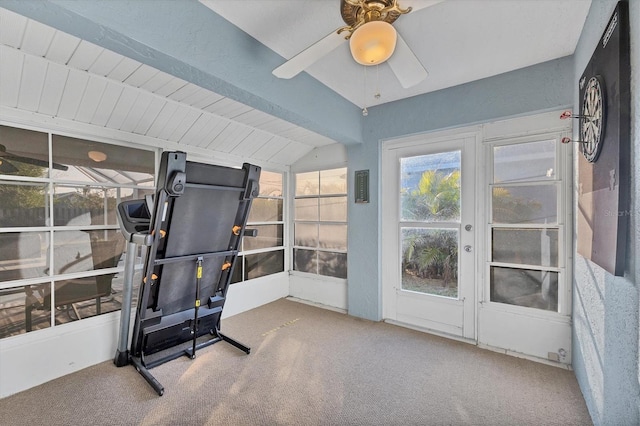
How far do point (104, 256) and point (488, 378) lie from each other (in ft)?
11.1

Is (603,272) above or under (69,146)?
under

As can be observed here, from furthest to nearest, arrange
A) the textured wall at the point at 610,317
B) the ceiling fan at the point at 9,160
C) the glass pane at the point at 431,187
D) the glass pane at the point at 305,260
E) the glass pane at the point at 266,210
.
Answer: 1. the glass pane at the point at 305,260
2. the glass pane at the point at 266,210
3. the glass pane at the point at 431,187
4. the ceiling fan at the point at 9,160
5. the textured wall at the point at 610,317

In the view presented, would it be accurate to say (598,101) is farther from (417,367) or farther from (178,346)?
(178,346)

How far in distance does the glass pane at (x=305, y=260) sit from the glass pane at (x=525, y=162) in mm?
2443

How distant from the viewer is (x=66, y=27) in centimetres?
135

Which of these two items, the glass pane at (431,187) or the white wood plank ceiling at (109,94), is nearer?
the white wood plank ceiling at (109,94)

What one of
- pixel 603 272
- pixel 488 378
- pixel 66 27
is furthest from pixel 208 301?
pixel 603 272

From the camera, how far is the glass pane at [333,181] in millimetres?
3787

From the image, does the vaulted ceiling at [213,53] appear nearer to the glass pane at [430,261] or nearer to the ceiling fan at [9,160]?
the ceiling fan at [9,160]

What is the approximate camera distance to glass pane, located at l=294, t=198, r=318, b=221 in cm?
408

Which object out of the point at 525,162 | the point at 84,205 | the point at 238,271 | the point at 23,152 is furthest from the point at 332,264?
the point at 23,152

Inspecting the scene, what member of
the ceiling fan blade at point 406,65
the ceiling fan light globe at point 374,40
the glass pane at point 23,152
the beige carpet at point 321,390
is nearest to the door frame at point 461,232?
the beige carpet at point 321,390

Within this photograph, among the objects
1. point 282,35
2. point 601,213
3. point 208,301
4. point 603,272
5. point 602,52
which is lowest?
point 208,301

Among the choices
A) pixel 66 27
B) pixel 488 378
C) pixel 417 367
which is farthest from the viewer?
pixel 417 367
